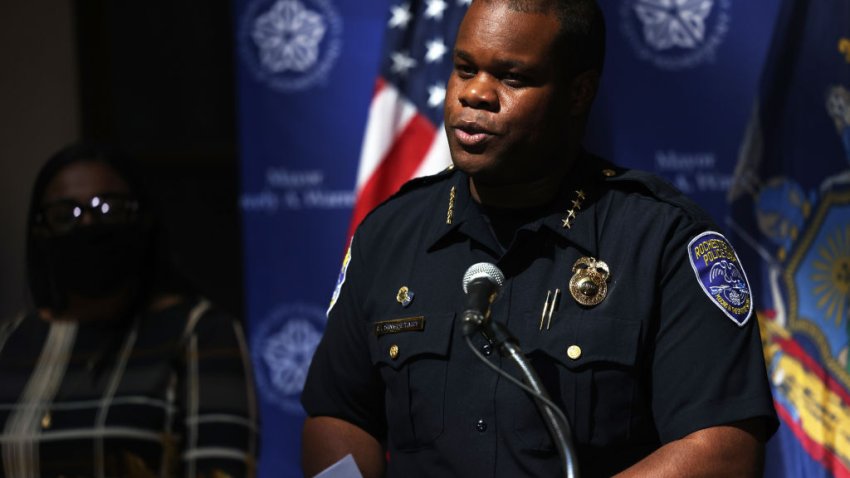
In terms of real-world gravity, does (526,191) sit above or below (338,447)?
above

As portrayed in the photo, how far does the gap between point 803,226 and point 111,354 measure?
1.82 meters

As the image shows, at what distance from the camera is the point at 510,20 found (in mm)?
2094

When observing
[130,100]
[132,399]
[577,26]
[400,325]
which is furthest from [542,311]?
[130,100]

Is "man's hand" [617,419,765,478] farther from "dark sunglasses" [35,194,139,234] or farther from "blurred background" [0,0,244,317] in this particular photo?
"blurred background" [0,0,244,317]

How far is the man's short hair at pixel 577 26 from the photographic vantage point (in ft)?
6.91

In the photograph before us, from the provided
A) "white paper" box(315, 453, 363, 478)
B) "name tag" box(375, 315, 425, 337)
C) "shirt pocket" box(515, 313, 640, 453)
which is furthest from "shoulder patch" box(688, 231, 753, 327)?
"white paper" box(315, 453, 363, 478)

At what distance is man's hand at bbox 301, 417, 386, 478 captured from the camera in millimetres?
2248

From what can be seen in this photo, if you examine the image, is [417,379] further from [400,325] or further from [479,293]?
[479,293]

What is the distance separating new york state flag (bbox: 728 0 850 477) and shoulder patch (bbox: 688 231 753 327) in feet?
4.07

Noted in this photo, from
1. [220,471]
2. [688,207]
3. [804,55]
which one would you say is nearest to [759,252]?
[804,55]

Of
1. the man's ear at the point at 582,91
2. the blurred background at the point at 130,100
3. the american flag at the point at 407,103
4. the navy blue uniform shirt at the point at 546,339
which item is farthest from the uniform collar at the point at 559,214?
the blurred background at the point at 130,100

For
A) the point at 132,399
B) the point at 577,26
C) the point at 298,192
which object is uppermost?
the point at 577,26

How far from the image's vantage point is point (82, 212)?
2.93m

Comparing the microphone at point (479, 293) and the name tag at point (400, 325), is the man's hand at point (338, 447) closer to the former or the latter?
the name tag at point (400, 325)
